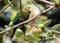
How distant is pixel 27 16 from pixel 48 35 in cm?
19

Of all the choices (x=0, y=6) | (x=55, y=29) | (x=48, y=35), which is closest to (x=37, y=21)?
(x=55, y=29)

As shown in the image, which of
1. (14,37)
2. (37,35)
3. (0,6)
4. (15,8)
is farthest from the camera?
(0,6)

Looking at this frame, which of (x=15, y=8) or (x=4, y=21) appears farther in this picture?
(x=4, y=21)

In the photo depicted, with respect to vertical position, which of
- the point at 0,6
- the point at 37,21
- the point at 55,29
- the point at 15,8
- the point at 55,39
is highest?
the point at 0,6

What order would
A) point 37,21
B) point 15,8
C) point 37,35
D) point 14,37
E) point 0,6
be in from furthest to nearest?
point 0,6
point 15,8
point 37,21
point 14,37
point 37,35

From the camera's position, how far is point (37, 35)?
1.29 meters

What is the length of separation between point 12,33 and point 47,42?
24 cm

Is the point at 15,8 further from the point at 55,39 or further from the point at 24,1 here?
the point at 55,39

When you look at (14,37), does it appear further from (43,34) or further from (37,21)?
(37,21)

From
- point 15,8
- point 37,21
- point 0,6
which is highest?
point 0,6

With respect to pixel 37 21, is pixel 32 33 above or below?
below

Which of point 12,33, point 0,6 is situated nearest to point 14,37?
point 12,33

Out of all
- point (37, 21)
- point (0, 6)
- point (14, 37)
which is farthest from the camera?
point (0, 6)

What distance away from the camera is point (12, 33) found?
136 centimetres
